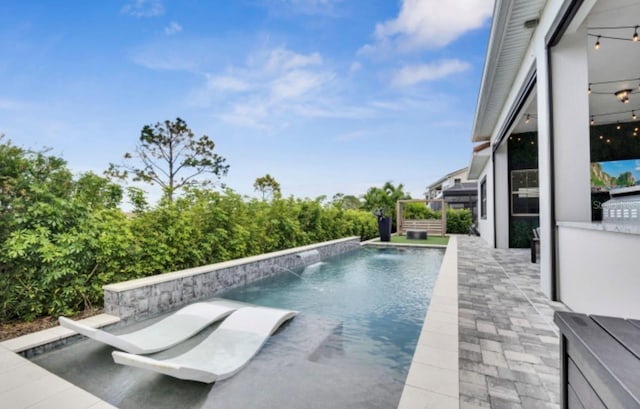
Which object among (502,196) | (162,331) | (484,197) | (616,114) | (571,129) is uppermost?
(616,114)

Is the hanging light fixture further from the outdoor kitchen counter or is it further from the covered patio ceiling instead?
the outdoor kitchen counter

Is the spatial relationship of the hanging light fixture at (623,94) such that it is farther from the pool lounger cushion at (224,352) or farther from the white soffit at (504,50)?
the pool lounger cushion at (224,352)

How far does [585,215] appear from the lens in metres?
3.88

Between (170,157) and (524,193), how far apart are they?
79.6ft

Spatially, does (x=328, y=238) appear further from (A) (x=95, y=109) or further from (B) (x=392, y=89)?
(A) (x=95, y=109)

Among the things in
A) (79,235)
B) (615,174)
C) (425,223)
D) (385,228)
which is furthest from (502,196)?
(79,235)

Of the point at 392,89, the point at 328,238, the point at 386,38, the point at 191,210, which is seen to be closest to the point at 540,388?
the point at 191,210

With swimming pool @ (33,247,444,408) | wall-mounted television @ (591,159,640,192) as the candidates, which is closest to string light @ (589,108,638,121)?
wall-mounted television @ (591,159,640,192)

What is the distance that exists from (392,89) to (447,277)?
10.9m

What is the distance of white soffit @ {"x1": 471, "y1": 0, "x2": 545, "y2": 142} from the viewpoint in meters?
4.14

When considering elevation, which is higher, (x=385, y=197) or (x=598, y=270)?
(x=385, y=197)

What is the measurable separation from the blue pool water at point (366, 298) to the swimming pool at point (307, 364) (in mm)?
14

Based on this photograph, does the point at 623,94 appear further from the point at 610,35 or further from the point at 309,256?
the point at 309,256

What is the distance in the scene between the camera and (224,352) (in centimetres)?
295
